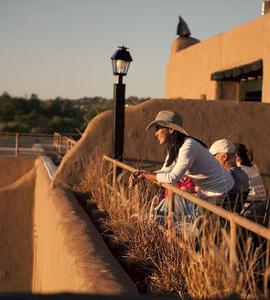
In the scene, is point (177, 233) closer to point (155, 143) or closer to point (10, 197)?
point (155, 143)

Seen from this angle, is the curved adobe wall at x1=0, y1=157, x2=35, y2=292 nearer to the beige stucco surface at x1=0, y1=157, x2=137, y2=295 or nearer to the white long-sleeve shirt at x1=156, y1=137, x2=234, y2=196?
the beige stucco surface at x1=0, y1=157, x2=137, y2=295

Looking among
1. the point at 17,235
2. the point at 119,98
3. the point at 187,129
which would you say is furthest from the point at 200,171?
the point at 17,235

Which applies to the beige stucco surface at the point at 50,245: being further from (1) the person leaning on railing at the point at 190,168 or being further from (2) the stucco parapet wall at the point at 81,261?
(1) the person leaning on railing at the point at 190,168

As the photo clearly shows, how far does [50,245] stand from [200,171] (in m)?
2.54

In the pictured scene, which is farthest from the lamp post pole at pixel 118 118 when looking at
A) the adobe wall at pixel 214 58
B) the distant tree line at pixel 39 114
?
the distant tree line at pixel 39 114

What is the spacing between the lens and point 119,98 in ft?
27.3

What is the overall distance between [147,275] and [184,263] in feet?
2.20

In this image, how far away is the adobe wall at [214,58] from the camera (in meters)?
12.1

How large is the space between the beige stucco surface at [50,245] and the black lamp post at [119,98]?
42.9 inches

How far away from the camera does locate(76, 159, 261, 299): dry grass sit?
Answer: 2924 mm

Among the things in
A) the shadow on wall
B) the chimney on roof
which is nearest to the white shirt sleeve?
the shadow on wall

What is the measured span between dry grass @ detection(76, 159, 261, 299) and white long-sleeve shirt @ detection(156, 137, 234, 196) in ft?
1.46

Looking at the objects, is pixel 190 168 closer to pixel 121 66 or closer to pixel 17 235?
pixel 121 66

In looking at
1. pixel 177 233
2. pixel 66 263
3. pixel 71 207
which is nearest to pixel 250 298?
pixel 177 233
